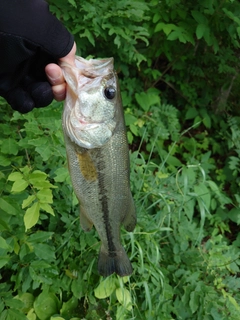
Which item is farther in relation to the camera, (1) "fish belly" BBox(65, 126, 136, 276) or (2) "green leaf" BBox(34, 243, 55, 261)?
(2) "green leaf" BBox(34, 243, 55, 261)

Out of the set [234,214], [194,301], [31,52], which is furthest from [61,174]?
[234,214]

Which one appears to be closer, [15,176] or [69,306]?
[15,176]

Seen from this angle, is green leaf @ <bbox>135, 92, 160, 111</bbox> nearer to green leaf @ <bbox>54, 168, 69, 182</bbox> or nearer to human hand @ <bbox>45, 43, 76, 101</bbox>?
green leaf @ <bbox>54, 168, 69, 182</bbox>

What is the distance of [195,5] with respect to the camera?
143 inches

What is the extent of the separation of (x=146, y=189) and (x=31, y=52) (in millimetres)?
1730

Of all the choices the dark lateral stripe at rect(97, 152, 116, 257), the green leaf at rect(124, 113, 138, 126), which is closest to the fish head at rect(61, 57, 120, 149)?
the dark lateral stripe at rect(97, 152, 116, 257)

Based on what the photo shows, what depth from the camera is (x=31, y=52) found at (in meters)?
1.46

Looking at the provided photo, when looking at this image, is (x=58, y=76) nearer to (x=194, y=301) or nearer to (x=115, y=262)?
(x=115, y=262)

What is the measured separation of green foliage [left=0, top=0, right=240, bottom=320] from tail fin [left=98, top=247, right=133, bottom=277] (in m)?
0.27

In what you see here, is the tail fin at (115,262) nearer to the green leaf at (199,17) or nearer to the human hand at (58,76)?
the human hand at (58,76)

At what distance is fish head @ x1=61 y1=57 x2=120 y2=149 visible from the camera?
1.51 meters

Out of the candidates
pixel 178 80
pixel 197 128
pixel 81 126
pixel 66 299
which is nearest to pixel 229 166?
pixel 197 128

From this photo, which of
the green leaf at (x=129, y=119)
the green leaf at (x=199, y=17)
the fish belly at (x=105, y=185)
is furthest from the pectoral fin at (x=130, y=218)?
the green leaf at (x=199, y=17)

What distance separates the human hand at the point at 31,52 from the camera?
1369mm
